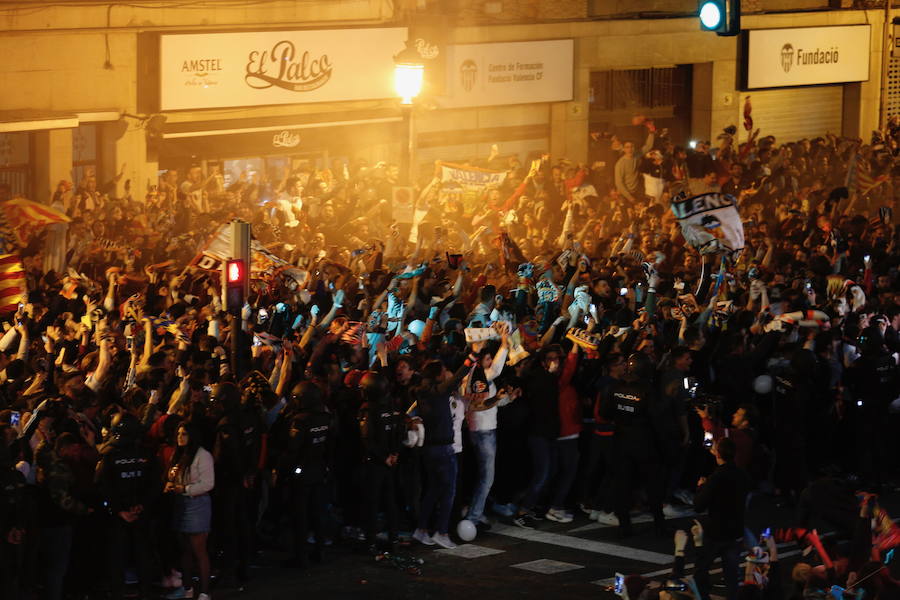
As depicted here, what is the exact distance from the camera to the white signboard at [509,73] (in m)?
31.3

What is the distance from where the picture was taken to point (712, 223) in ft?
69.3

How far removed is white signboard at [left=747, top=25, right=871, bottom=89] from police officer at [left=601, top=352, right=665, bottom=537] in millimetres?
24098

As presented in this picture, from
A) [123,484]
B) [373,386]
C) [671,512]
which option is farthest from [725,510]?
[123,484]

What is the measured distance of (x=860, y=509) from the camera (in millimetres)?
10789

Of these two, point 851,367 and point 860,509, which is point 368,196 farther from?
point 860,509

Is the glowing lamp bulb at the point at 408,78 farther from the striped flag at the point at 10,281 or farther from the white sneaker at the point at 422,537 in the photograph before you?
the white sneaker at the point at 422,537

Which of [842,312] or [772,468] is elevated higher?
[842,312]

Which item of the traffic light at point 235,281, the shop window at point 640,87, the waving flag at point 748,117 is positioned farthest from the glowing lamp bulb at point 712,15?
the waving flag at point 748,117

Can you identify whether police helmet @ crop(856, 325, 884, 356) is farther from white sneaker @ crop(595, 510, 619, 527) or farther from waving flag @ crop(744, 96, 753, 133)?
waving flag @ crop(744, 96, 753, 133)

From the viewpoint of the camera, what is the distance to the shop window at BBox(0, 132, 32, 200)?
80.8ft

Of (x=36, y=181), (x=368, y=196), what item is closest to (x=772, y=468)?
(x=368, y=196)

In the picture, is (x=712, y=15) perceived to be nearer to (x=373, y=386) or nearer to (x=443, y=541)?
(x=373, y=386)

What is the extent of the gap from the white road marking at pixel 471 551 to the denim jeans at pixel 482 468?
41 centimetres

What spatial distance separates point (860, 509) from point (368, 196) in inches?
645
